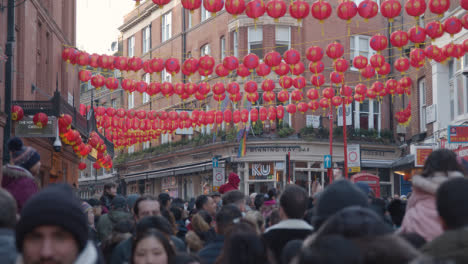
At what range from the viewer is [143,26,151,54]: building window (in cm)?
5103

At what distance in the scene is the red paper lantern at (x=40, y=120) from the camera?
18.6m

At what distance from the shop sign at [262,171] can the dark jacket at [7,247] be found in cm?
3418

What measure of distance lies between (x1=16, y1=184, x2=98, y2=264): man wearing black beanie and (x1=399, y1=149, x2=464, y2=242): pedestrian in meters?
2.86

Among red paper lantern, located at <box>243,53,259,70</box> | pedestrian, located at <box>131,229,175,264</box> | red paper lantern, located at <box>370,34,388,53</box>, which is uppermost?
red paper lantern, located at <box>370,34,388,53</box>

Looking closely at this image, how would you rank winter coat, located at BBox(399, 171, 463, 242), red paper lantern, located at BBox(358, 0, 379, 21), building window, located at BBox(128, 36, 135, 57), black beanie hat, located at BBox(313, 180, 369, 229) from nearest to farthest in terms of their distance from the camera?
1. black beanie hat, located at BBox(313, 180, 369, 229)
2. winter coat, located at BBox(399, 171, 463, 242)
3. red paper lantern, located at BBox(358, 0, 379, 21)
4. building window, located at BBox(128, 36, 135, 57)

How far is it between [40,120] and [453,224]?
637 inches

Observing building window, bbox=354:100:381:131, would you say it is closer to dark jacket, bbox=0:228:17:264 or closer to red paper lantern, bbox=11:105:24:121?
red paper lantern, bbox=11:105:24:121

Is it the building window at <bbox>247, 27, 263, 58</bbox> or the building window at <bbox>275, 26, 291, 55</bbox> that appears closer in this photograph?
the building window at <bbox>275, 26, 291, 55</bbox>

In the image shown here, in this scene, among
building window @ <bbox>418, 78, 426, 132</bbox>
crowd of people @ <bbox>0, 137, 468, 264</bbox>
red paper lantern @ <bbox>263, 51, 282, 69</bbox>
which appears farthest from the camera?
building window @ <bbox>418, 78, 426, 132</bbox>

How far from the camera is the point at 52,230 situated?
3521mm

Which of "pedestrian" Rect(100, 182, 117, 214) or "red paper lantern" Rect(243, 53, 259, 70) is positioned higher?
"red paper lantern" Rect(243, 53, 259, 70)

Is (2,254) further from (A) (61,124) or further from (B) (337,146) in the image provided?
(B) (337,146)

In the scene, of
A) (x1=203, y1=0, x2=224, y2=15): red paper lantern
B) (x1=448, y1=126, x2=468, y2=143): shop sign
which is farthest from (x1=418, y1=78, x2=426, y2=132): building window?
(x1=203, y1=0, x2=224, y2=15): red paper lantern

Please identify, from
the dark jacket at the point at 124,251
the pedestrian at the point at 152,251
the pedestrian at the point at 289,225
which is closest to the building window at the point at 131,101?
the dark jacket at the point at 124,251
